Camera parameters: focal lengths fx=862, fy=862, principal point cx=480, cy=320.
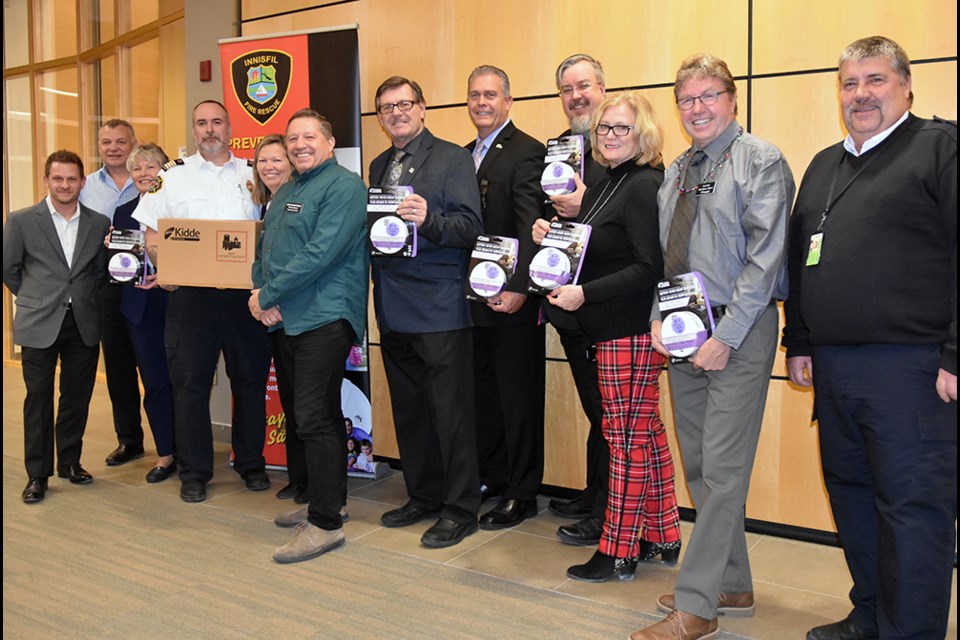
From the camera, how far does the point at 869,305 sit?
2330 mm

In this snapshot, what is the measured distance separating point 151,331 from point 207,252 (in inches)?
37.9

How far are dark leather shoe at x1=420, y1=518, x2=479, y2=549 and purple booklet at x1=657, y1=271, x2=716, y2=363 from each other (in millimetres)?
1403

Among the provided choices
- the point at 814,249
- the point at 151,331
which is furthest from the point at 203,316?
the point at 814,249

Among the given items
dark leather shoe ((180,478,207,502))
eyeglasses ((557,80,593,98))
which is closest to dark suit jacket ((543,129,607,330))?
eyeglasses ((557,80,593,98))

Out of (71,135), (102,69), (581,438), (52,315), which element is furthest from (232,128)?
(71,135)

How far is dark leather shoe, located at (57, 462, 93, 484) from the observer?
15.0 feet

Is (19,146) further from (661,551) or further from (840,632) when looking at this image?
(840,632)

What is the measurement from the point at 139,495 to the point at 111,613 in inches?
58.9

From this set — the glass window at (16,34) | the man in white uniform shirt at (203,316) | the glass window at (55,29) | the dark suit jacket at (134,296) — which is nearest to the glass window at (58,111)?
the glass window at (55,29)

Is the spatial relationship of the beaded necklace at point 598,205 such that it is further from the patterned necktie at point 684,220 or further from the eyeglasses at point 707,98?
the eyeglasses at point 707,98

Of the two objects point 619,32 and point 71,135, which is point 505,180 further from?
point 71,135

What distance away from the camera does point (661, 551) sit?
336cm

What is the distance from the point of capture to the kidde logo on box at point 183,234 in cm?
400

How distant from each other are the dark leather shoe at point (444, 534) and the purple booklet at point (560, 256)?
1172mm
